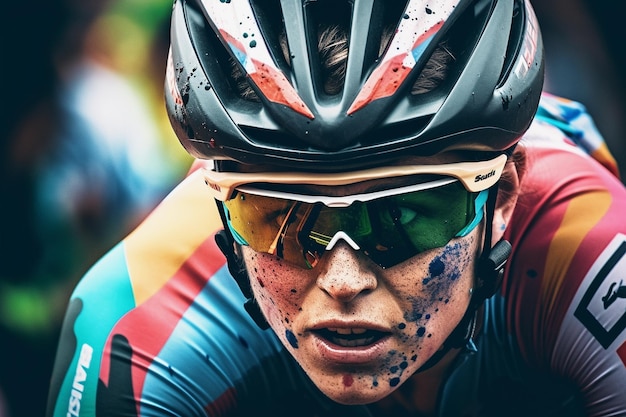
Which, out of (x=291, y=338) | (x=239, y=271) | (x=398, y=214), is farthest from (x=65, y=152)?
(x=398, y=214)

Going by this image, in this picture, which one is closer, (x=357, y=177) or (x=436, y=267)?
(x=357, y=177)

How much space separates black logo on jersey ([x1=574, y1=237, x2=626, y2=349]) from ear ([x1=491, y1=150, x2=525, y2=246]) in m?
0.29

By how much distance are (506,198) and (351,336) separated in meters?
0.68

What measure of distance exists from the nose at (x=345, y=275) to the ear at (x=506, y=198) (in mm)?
549

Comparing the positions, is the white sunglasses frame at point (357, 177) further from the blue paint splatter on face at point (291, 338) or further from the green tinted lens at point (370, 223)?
the blue paint splatter on face at point (291, 338)

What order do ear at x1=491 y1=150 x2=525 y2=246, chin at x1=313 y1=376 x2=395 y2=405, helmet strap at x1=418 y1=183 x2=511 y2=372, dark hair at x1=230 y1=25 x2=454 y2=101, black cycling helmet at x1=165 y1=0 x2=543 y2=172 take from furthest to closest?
1. ear at x1=491 y1=150 x2=525 y2=246
2. helmet strap at x1=418 y1=183 x2=511 y2=372
3. chin at x1=313 y1=376 x2=395 y2=405
4. dark hair at x1=230 y1=25 x2=454 y2=101
5. black cycling helmet at x1=165 y1=0 x2=543 y2=172

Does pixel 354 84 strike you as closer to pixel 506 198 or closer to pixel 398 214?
pixel 398 214

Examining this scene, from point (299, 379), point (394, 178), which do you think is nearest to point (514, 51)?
point (394, 178)

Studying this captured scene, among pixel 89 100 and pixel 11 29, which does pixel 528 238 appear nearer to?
pixel 89 100

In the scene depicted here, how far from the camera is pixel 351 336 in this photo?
97.3 inches

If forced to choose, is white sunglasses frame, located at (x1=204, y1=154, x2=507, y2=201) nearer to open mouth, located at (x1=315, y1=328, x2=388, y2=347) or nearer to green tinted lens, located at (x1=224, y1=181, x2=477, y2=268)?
green tinted lens, located at (x1=224, y1=181, x2=477, y2=268)

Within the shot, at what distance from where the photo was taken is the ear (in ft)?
9.14

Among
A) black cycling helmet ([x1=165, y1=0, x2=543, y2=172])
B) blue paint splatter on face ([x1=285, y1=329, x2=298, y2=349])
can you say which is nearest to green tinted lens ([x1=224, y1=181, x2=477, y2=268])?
black cycling helmet ([x1=165, y1=0, x2=543, y2=172])

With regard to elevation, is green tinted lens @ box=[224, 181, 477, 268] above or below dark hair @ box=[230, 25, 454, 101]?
below
